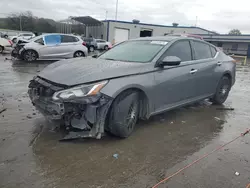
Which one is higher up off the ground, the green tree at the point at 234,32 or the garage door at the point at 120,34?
the green tree at the point at 234,32

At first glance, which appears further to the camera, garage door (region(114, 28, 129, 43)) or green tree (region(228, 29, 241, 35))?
→ green tree (region(228, 29, 241, 35))

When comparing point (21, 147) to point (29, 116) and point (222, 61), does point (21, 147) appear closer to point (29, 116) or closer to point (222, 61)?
point (29, 116)

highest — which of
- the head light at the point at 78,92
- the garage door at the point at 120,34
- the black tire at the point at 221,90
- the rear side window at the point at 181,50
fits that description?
the garage door at the point at 120,34

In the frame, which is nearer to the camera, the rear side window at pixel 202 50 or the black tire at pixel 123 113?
the black tire at pixel 123 113

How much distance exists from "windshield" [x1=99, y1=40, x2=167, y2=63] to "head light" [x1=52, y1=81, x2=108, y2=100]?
1.16m

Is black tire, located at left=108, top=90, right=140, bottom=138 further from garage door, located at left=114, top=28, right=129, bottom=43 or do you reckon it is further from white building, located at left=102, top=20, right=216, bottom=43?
garage door, located at left=114, top=28, right=129, bottom=43

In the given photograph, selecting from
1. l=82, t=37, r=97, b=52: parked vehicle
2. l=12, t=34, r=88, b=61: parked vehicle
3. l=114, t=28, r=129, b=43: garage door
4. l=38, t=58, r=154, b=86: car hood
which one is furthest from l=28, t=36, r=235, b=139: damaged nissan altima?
l=114, t=28, r=129, b=43: garage door

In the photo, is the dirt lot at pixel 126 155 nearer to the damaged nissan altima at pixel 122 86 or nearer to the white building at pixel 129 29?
the damaged nissan altima at pixel 122 86

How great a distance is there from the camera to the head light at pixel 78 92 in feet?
9.73

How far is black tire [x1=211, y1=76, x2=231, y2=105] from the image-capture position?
5493 mm

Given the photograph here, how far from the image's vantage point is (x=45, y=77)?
11.2 ft

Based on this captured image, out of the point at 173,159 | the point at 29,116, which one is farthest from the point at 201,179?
the point at 29,116

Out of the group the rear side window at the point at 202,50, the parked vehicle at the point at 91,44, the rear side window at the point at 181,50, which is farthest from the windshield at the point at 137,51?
the parked vehicle at the point at 91,44

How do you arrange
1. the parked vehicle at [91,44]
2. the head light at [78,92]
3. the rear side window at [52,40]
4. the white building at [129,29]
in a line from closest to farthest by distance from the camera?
the head light at [78,92] → the rear side window at [52,40] → the parked vehicle at [91,44] → the white building at [129,29]
